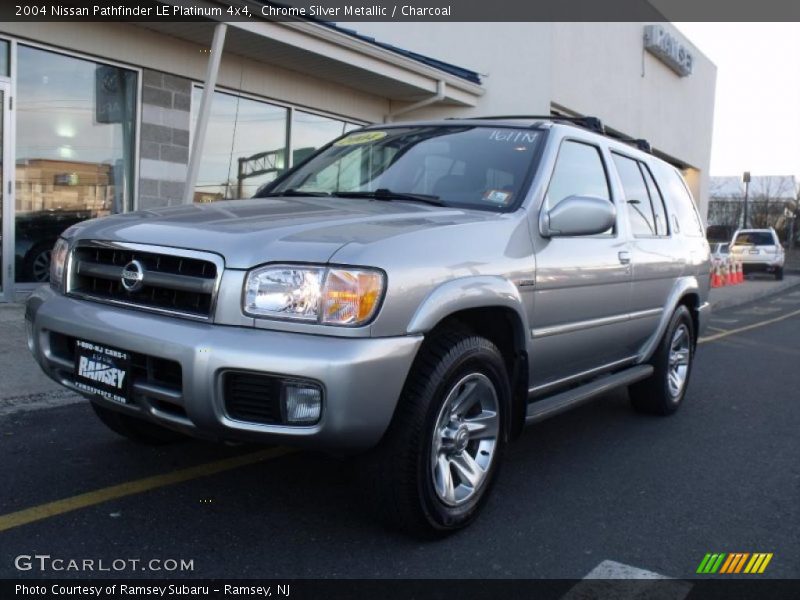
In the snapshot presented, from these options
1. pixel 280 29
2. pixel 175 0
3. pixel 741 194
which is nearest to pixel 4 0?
pixel 175 0

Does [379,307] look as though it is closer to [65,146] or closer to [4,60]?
[4,60]

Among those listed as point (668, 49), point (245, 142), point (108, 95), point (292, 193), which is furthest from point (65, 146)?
point (668, 49)

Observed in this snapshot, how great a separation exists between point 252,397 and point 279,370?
171 millimetres

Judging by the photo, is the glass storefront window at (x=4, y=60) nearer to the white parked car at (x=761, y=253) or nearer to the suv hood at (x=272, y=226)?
the suv hood at (x=272, y=226)

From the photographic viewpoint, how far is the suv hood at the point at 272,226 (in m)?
2.86

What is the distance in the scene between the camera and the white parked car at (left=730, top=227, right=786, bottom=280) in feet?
81.4

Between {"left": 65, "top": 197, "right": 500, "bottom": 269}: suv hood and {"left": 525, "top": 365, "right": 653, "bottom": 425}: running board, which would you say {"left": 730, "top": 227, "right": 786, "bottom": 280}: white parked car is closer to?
{"left": 525, "top": 365, "right": 653, "bottom": 425}: running board

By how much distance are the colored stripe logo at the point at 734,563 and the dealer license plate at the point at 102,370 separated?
2.36 metres

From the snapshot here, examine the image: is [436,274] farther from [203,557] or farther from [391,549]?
[203,557]

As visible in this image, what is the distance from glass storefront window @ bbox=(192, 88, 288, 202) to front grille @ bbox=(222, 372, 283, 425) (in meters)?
Answer: 7.67

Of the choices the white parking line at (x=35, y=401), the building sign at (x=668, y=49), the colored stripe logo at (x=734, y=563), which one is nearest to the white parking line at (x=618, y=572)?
the colored stripe logo at (x=734, y=563)

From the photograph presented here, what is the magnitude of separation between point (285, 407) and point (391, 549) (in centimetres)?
81

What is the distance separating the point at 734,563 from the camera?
3.18 metres

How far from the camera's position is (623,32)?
21.0 m
